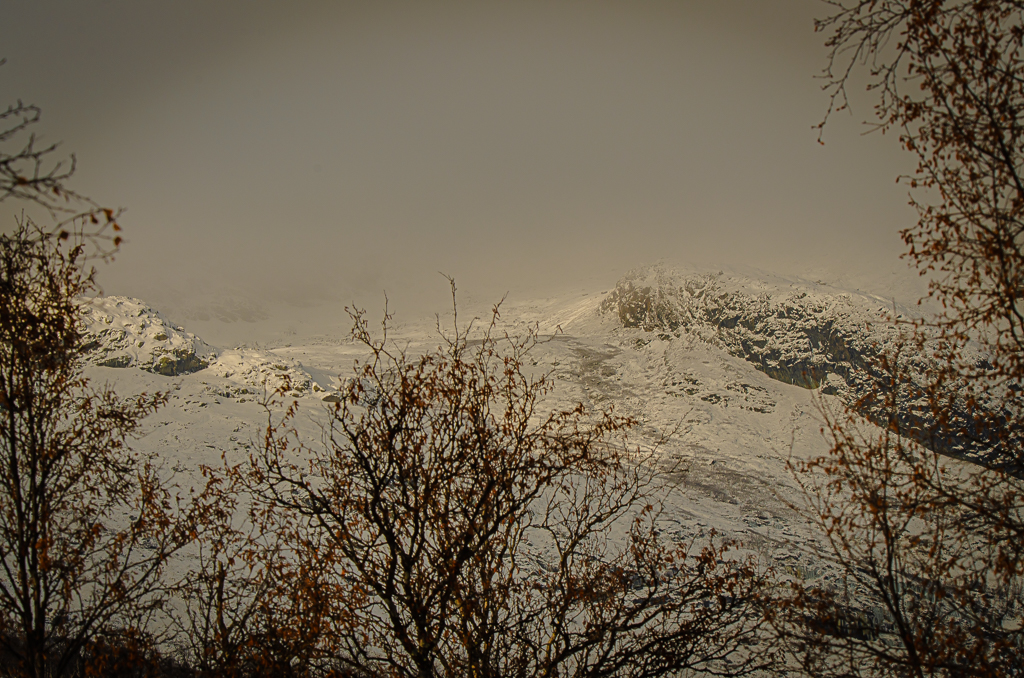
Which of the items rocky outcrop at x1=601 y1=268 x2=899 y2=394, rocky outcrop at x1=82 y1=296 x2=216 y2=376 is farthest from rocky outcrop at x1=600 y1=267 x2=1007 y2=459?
rocky outcrop at x1=82 y1=296 x2=216 y2=376

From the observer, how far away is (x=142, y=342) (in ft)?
88.5

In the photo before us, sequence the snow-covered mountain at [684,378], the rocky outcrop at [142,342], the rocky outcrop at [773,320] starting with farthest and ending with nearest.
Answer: the rocky outcrop at [773,320], the rocky outcrop at [142,342], the snow-covered mountain at [684,378]

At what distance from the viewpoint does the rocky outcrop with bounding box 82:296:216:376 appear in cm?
2583

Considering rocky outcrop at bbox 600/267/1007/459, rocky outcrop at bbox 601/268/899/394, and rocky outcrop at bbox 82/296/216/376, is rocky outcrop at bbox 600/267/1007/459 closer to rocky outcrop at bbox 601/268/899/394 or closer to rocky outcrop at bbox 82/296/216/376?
rocky outcrop at bbox 601/268/899/394

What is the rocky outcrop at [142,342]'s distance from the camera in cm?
2583

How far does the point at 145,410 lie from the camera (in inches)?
261

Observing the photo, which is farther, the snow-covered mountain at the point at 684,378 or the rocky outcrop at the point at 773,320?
the rocky outcrop at the point at 773,320

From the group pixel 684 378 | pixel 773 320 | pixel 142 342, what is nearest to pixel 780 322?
pixel 773 320

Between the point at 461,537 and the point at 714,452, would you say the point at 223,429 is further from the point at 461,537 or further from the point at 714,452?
the point at 714,452

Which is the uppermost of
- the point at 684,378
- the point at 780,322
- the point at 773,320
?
the point at 773,320

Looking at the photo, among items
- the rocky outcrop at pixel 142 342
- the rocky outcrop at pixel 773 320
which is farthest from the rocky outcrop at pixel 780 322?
the rocky outcrop at pixel 142 342

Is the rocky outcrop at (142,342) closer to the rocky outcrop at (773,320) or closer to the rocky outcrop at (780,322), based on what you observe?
the rocky outcrop at (780,322)

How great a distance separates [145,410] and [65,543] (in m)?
1.69

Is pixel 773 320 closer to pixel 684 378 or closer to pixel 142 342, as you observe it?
pixel 684 378
